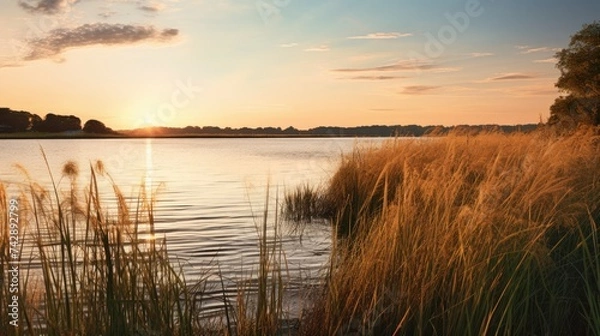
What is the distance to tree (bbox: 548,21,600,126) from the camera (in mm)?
28906

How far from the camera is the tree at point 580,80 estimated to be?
2891 centimetres

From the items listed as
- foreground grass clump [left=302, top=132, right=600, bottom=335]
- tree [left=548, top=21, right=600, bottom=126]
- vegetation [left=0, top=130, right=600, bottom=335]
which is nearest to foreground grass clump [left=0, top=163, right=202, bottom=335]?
vegetation [left=0, top=130, right=600, bottom=335]

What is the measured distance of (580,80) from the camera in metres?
29.4

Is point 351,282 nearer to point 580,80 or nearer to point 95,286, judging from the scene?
point 95,286

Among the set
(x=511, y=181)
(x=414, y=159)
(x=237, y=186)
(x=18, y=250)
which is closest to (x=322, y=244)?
(x=414, y=159)

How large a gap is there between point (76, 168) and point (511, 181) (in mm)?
3749

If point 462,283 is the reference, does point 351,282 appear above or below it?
below

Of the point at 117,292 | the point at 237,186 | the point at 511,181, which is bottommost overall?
the point at 237,186

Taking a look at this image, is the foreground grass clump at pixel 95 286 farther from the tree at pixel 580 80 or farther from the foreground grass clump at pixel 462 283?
the tree at pixel 580 80

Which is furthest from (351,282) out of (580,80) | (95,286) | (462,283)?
(580,80)

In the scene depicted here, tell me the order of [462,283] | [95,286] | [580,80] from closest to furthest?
1. [95,286]
2. [462,283]
3. [580,80]

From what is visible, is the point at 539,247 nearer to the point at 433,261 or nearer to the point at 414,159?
the point at 433,261

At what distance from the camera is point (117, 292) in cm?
413

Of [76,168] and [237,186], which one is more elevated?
[76,168]
